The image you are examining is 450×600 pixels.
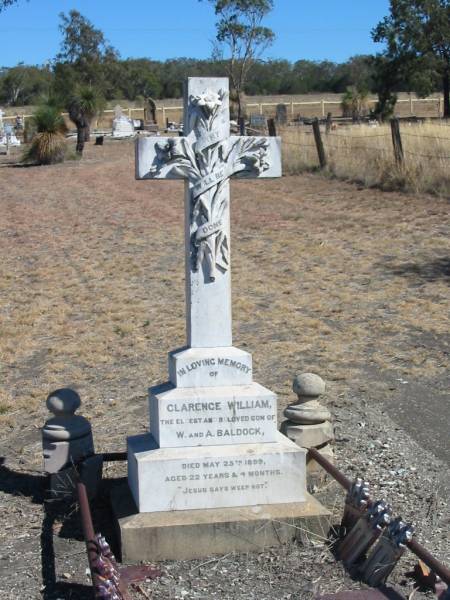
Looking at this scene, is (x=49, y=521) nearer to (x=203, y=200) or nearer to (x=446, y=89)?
(x=203, y=200)

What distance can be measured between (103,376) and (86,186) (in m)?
15.0

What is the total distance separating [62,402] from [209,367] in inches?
37.9

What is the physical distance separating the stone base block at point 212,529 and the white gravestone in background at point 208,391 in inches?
3.4

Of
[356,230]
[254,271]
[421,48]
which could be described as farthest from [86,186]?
[421,48]

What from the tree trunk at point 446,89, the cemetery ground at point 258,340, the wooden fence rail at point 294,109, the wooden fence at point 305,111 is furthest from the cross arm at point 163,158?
the wooden fence rail at point 294,109

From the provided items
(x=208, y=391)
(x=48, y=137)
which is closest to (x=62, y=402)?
(x=208, y=391)

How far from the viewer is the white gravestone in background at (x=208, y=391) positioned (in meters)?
4.88

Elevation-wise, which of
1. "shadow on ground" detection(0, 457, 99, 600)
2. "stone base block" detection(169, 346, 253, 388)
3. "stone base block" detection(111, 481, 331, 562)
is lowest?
"shadow on ground" detection(0, 457, 99, 600)

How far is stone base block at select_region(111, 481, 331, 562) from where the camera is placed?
4633 millimetres

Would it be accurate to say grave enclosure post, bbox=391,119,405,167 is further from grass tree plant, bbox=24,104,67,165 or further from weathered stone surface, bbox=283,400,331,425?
grass tree plant, bbox=24,104,67,165

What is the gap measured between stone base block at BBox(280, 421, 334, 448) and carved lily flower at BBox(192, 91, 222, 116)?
1985mm

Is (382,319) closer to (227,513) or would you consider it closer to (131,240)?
(227,513)

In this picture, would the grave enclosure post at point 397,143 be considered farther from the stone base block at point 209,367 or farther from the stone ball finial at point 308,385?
the stone base block at point 209,367

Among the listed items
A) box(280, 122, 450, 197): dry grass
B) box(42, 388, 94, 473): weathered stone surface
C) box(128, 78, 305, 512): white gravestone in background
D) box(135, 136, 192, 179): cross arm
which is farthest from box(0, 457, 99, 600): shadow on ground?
box(280, 122, 450, 197): dry grass
